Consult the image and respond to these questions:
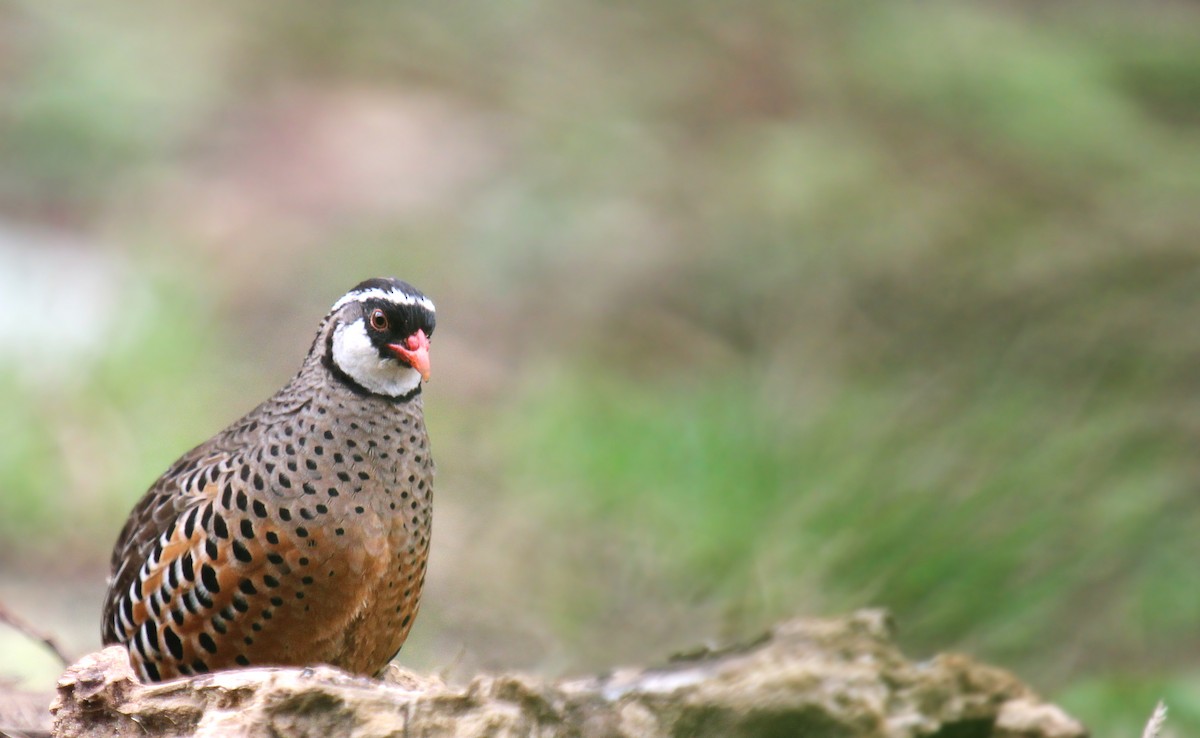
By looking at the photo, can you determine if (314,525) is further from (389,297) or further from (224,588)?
(389,297)

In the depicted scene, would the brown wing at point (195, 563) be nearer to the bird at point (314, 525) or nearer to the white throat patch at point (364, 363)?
the bird at point (314, 525)

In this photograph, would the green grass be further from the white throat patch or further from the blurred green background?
the white throat patch

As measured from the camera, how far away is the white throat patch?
462 centimetres

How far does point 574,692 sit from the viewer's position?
360 cm

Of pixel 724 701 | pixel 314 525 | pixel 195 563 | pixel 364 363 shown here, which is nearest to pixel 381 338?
pixel 364 363

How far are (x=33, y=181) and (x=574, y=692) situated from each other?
1086cm

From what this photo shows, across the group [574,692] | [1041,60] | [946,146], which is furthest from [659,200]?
[574,692]

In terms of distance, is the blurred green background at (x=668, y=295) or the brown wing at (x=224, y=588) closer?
the brown wing at (x=224, y=588)

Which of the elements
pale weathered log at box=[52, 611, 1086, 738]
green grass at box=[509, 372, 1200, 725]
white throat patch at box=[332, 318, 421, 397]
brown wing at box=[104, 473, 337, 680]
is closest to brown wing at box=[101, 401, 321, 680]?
brown wing at box=[104, 473, 337, 680]

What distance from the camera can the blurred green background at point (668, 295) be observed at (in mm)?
6480

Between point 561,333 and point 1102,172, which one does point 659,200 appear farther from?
point 1102,172

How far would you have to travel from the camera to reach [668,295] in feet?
39.3

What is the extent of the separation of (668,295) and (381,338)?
751 centimetres

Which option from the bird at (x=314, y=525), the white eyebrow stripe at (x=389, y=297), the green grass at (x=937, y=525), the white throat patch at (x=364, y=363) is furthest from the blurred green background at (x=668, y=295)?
the white eyebrow stripe at (x=389, y=297)
